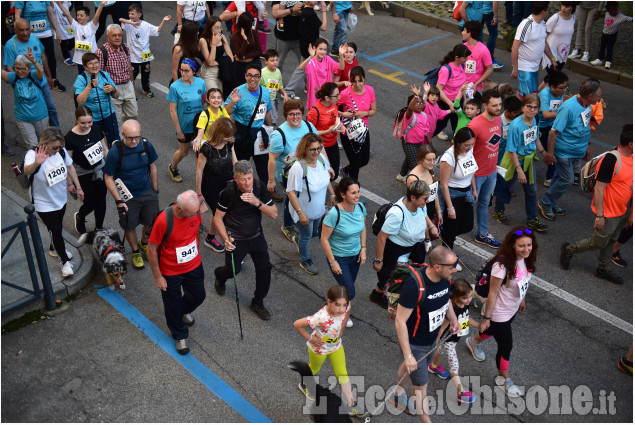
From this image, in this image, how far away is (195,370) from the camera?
6645 mm

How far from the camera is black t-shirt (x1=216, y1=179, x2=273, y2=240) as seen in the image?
22.4 ft

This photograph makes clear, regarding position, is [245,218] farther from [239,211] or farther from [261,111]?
[261,111]

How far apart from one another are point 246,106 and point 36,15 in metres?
5.23

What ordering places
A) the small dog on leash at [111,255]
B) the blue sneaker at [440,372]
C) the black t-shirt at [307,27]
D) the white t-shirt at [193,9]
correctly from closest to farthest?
the blue sneaker at [440,372] < the small dog on leash at [111,255] < the black t-shirt at [307,27] < the white t-shirt at [193,9]

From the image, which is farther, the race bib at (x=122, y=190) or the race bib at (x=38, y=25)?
the race bib at (x=38, y=25)

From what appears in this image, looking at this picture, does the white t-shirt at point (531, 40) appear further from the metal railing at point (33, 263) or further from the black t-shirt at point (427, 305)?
the metal railing at point (33, 263)

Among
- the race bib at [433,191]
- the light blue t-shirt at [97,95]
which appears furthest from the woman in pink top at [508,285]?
the light blue t-shirt at [97,95]

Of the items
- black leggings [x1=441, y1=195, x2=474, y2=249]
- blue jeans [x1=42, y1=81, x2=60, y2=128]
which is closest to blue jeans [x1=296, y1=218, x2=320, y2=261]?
black leggings [x1=441, y1=195, x2=474, y2=249]

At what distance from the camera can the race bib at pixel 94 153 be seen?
782 cm

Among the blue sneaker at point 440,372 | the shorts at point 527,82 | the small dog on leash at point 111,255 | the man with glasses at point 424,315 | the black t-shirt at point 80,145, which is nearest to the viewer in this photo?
the man with glasses at point 424,315

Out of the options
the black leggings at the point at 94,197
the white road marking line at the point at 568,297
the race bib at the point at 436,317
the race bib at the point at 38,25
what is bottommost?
the white road marking line at the point at 568,297

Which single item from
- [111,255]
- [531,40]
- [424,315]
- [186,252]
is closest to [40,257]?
[111,255]

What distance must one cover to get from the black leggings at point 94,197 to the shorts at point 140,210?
57cm

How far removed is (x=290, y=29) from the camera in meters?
12.0
